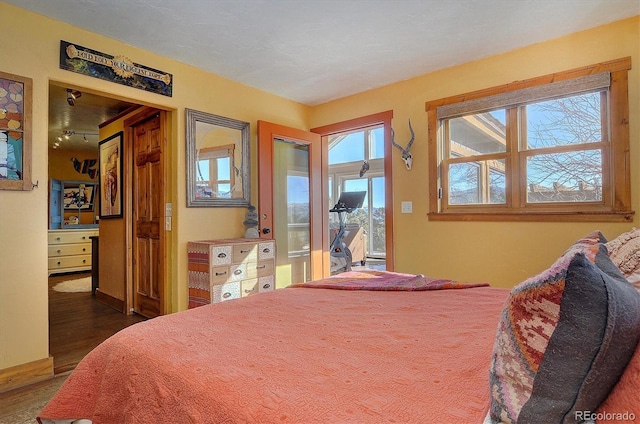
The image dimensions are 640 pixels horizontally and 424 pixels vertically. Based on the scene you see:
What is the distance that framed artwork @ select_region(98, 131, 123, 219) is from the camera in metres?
4.10

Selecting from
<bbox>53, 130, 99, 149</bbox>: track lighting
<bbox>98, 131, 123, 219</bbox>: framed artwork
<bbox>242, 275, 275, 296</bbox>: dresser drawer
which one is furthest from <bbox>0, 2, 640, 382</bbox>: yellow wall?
<bbox>53, 130, 99, 149</bbox>: track lighting

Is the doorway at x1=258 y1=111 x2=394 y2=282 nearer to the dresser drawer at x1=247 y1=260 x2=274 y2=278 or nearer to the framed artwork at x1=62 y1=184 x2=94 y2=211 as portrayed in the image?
the dresser drawer at x1=247 y1=260 x2=274 y2=278

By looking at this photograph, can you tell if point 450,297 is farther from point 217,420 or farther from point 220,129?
point 220,129

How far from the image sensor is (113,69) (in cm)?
272

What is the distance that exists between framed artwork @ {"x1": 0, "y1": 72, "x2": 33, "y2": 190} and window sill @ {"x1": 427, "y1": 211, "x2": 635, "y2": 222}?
333 cm

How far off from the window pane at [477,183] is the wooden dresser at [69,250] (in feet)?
23.1

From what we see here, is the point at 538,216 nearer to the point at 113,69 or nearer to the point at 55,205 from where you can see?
→ the point at 113,69

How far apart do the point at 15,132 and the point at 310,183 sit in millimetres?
2785

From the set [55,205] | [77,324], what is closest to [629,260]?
[77,324]

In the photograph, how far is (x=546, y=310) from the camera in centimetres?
60

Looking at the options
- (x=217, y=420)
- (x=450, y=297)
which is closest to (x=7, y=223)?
(x=217, y=420)

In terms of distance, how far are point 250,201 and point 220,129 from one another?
0.82m

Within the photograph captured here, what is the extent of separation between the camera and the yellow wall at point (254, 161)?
2.27m

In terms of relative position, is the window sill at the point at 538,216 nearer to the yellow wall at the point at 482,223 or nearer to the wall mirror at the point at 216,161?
the yellow wall at the point at 482,223
